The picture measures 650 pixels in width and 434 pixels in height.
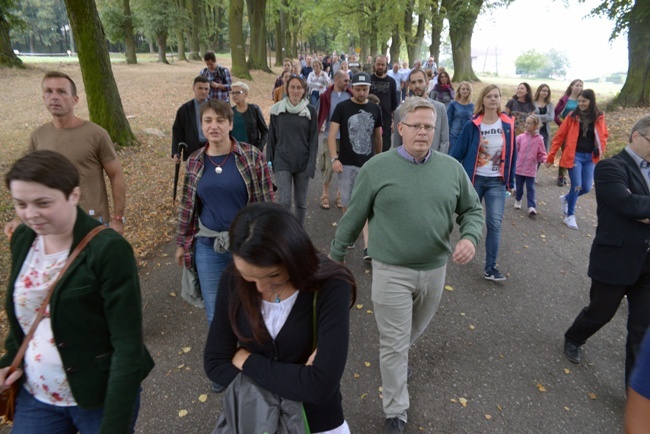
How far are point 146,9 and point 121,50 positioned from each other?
40.4 metres

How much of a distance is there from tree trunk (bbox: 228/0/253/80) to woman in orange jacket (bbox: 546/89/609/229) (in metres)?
19.7

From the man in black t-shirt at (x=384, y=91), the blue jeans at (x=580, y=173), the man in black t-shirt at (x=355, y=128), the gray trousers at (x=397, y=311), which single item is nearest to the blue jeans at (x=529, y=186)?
the blue jeans at (x=580, y=173)

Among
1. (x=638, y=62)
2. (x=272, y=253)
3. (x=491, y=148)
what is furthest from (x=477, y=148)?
(x=638, y=62)

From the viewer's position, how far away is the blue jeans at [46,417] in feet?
6.52

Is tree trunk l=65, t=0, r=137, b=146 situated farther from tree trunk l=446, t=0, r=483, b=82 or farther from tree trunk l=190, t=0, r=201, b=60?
tree trunk l=190, t=0, r=201, b=60

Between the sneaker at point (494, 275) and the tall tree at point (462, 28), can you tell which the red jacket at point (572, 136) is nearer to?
the sneaker at point (494, 275)

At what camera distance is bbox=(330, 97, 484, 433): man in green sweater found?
285 centimetres

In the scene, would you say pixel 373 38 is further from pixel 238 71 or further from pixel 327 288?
pixel 327 288

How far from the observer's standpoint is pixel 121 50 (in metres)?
67.4

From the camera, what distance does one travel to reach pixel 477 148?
5160 mm

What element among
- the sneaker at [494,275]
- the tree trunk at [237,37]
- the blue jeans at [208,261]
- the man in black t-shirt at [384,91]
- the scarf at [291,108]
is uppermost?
the tree trunk at [237,37]

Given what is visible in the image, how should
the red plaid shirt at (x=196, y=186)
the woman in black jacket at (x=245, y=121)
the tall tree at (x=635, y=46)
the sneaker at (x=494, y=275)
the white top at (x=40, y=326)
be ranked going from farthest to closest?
Answer: the tall tree at (x=635, y=46) → the woman in black jacket at (x=245, y=121) → the sneaker at (x=494, y=275) → the red plaid shirt at (x=196, y=186) → the white top at (x=40, y=326)

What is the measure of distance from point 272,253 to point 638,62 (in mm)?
16679

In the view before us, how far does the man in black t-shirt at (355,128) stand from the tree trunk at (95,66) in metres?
6.48
